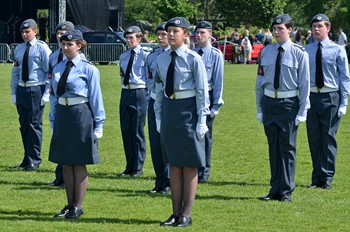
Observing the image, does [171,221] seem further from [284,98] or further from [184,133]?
[284,98]

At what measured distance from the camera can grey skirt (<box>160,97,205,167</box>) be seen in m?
10.0

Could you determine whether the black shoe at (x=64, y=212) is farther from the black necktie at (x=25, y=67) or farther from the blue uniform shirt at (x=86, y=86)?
the black necktie at (x=25, y=67)

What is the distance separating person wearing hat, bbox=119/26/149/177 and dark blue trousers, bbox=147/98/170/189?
1552 mm

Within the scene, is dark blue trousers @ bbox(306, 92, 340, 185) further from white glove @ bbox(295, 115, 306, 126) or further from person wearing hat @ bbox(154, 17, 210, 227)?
person wearing hat @ bbox(154, 17, 210, 227)

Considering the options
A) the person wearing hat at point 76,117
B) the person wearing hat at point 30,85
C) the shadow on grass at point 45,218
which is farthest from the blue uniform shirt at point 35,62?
the person wearing hat at point 76,117

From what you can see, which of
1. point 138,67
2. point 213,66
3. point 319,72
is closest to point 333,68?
point 319,72

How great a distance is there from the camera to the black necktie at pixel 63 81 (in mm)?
10484

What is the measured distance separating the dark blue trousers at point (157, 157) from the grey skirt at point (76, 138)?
2.22 metres

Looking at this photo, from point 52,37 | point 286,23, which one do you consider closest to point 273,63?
point 286,23

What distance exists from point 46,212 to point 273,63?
3168 millimetres

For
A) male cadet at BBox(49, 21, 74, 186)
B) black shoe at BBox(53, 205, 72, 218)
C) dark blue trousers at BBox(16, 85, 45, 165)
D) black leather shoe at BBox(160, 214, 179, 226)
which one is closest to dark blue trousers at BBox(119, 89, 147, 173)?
dark blue trousers at BBox(16, 85, 45, 165)

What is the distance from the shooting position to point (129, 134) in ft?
48.4

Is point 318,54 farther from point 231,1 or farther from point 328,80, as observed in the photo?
point 231,1

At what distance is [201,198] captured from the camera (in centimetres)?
1207
